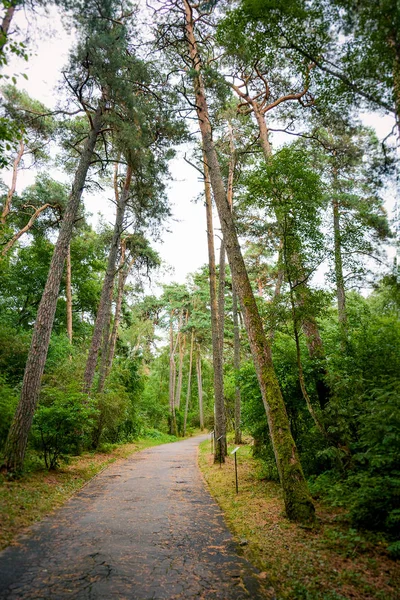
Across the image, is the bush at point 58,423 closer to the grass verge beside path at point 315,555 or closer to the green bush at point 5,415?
the green bush at point 5,415

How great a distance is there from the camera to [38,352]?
24.9 ft

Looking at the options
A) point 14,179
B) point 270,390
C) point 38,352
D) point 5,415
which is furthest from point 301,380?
point 14,179

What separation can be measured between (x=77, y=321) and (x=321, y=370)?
63.1 ft

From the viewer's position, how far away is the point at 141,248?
53.8ft

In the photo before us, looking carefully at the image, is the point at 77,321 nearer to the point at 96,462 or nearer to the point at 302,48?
the point at 96,462

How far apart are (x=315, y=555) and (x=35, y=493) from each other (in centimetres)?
507

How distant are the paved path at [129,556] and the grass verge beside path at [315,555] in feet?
0.88

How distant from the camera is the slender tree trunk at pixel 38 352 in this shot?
686 centimetres

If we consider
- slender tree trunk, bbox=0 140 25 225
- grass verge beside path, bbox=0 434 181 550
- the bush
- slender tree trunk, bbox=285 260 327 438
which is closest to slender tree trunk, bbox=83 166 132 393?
grass verge beside path, bbox=0 434 181 550

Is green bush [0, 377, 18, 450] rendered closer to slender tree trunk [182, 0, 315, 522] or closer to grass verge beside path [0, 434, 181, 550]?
grass verge beside path [0, 434, 181, 550]

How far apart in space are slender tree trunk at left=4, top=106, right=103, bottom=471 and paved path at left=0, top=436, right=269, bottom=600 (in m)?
1.78

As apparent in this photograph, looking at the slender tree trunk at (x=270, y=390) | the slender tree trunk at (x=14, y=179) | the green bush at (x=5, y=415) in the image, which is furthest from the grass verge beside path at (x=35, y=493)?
the slender tree trunk at (x=14, y=179)

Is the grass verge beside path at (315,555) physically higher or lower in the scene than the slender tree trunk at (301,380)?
lower

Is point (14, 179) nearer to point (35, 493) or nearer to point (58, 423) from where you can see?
point (58, 423)
